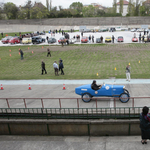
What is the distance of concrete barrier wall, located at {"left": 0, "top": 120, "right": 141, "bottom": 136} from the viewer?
8930 millimetres

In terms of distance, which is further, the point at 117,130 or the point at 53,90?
the point at 53,90

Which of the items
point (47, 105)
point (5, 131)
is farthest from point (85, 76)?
point (5, 131)

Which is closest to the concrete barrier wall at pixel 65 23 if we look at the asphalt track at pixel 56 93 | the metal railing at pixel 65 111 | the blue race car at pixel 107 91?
the asphalt track at pixel 56 93

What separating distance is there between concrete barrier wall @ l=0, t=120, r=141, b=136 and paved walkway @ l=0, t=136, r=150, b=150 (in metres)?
0.24

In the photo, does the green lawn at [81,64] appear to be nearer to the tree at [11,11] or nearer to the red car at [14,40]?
the red car at [14,40]

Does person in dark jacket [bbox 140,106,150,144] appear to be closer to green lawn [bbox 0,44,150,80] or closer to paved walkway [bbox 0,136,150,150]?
paved walkway [bbox 0,136,150,150]

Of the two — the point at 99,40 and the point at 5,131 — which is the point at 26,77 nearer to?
the point at 5,131

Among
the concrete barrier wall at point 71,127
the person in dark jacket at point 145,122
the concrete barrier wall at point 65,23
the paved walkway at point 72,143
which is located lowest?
the paved walkway at point 72,143

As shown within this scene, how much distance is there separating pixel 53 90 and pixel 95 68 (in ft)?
25.9

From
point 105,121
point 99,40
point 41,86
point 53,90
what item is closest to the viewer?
point 105,121

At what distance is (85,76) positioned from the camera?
18.1 metres

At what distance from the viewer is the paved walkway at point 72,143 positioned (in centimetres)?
808

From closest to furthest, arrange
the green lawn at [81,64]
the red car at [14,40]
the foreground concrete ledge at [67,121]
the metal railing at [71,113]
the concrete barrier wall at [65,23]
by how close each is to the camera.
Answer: the foreground concrete ledge at [67,121], the metal railing at [71,113], the green lawn at [81,64], the red car at [14,40], the concrete barrier wall at [65,23]

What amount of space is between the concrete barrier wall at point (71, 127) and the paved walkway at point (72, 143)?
240 mm
